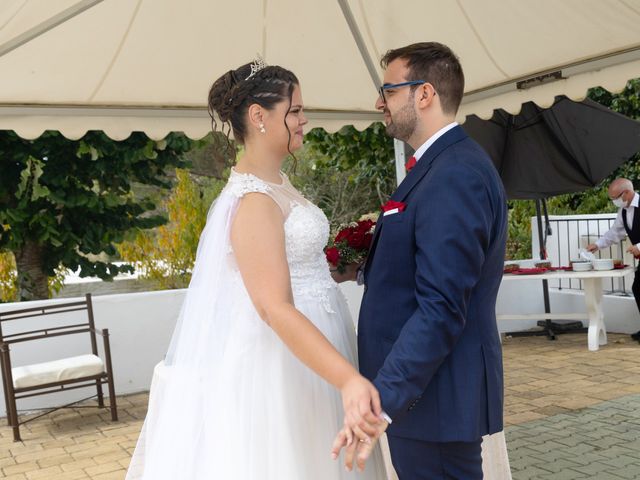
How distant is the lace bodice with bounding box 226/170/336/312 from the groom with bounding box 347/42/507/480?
0.33 m

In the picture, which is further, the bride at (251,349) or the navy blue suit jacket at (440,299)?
the bride at (251,349)

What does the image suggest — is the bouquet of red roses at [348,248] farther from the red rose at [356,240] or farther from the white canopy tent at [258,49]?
the white canopy tent at [258,49]

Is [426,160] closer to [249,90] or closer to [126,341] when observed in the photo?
[249,90]

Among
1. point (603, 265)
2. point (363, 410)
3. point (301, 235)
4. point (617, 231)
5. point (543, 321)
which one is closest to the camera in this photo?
point (363, 410)

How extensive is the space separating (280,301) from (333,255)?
0.65m

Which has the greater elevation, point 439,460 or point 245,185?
point 245,185

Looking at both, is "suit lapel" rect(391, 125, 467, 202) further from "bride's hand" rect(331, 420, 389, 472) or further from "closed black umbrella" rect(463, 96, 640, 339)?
"closed black umbrella" rect(463, 96, 640, 339)

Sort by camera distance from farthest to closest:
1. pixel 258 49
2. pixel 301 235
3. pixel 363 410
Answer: pixel 258 49 < pixel 301 235 < pixel 363 410

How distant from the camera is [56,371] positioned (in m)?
6.17

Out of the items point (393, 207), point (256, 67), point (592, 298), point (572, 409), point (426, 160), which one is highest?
point (256, 67)

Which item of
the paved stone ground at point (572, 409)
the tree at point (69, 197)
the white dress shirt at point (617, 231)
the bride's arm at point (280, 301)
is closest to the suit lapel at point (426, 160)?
the bride's arm at point (280, 301)

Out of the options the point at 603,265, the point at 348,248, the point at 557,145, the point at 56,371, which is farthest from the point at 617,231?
the point at 348,248

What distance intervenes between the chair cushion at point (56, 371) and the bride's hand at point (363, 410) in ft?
15.5

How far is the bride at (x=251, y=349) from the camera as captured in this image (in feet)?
8.25
